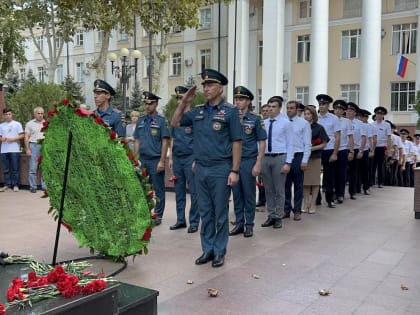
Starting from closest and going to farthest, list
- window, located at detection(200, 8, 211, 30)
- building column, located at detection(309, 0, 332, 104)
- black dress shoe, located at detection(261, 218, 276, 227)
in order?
black dress shoe, located at detection(261, 218, 276, 227) → building column, located at detection(309, 0, 332, 104) → window, located at detection(200, 8, 211, 30)

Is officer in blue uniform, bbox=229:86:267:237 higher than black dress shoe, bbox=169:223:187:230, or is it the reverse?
officer in blue uniform, bbox=229:86:267:237

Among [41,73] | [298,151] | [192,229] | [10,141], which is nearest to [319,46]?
[10,141]

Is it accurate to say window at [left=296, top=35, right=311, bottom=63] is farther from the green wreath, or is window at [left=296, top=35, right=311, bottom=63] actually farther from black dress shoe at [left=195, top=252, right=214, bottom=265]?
the green wreath

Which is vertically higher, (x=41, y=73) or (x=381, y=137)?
(x=41, y=73)

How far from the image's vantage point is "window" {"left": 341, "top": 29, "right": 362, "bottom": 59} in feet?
95.3

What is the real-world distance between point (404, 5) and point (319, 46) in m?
5.71

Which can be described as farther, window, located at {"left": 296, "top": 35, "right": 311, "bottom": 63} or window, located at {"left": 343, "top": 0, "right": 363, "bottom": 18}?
window, located at {"left": 296, "top": 35, "right": 311, "bottom": 63}

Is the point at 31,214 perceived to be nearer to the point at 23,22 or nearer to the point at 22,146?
the point at 22,146

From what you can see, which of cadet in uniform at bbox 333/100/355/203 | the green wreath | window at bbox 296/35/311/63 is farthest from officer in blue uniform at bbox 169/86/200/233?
window at bbox 296/35/311/63

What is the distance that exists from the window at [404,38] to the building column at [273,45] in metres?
6.51

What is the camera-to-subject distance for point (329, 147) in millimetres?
8672

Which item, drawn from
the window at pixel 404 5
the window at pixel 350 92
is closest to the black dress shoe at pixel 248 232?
the window at pixel 350 92

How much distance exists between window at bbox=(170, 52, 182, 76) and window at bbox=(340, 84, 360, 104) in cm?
1301

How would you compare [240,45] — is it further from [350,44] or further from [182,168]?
[182,168]
